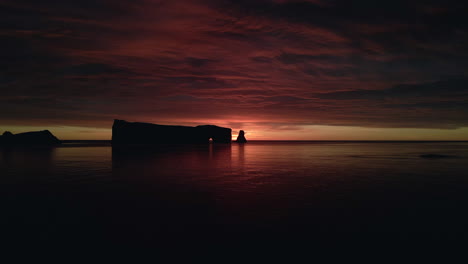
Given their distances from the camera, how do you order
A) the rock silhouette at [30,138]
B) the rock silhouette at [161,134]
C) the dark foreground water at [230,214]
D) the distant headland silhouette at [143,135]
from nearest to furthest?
the dark foreground water at [230,214], the rock silhouette at [30,138], the distant headland silhouette at [143,135], the rock silhouette at [161,134]

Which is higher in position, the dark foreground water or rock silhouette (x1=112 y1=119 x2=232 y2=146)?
rock silhouette (x1=112 y1=119 x2=232 y2=146)

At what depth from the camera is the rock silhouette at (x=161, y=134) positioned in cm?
13075

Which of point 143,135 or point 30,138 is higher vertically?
point 143,135

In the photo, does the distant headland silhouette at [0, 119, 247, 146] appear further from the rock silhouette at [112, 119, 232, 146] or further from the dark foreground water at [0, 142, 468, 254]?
the dark foreground water at [0, 142, 468, 254]

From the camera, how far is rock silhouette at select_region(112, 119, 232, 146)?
131 meters

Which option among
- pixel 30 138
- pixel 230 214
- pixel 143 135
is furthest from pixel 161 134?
pixel 230 214

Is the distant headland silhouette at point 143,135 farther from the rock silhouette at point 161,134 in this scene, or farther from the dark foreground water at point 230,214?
the dark foreground water at point 230,214

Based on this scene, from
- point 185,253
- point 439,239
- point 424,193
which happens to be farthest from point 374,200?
point 185,253

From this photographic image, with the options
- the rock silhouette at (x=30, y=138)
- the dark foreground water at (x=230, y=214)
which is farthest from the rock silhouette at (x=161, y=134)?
the dark foreground water at (x=230, y=214)

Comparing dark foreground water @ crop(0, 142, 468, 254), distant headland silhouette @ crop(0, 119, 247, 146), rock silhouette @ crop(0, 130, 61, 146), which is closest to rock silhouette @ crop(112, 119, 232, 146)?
distant headland silhouette @ crop(0, 119, 247, 146)

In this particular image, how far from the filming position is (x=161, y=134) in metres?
146

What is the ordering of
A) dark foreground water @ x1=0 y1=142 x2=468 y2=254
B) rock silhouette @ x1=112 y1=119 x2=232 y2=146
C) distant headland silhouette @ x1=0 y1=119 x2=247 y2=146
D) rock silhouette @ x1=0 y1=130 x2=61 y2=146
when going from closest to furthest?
dark foreground water @ x1=0 y1=142 x2=468 y2=254, rock silhouette @ x1=0 y1=130 x2=61 y2=146, distant headland silhouette @ x1=0 y1=119 x2=247 y2=146, rock silhouette @ x1=112 y1=119 x2=232 y2=146

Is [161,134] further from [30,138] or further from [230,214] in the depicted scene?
[230,214]

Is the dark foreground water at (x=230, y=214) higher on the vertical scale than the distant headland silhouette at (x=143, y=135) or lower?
lower
